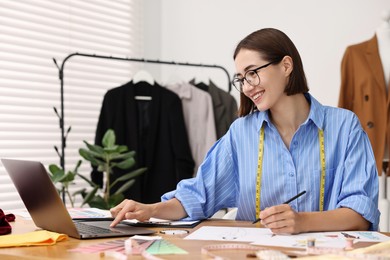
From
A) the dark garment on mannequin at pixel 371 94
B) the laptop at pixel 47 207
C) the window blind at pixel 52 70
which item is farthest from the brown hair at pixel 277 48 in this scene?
the window blind at pixel 52 70

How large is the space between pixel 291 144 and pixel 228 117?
224 cm

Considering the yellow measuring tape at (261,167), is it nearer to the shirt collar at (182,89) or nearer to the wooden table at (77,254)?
the wooden table at (77,254)

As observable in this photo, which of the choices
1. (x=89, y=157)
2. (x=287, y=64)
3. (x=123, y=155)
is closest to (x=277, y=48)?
(x=287, y=64)

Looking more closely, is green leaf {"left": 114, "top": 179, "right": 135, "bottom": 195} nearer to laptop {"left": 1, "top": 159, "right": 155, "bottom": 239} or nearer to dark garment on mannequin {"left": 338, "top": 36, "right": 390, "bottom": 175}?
dark garment on mannequin {"left": 338, "top": 36, "right": 390, "bottom": 175}

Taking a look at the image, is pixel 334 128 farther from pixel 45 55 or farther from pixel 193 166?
pixel 45 55

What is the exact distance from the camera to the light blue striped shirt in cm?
202

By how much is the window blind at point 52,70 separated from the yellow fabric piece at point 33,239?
217 cm

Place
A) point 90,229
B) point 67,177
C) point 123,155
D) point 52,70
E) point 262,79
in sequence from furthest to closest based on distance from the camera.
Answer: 1. point 52,70
2. point 123,155
3. point 67,177
4. point 262,79
5. point 90,229

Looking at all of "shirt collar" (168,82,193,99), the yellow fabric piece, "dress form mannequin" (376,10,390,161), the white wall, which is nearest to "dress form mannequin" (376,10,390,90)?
"dress form mannequin" (376,10,390,161)

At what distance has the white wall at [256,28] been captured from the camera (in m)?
4.05

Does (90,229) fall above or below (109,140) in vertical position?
below

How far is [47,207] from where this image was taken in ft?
5.53

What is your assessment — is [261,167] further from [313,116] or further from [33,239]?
[33,239]

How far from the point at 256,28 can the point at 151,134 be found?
1.17 meters
